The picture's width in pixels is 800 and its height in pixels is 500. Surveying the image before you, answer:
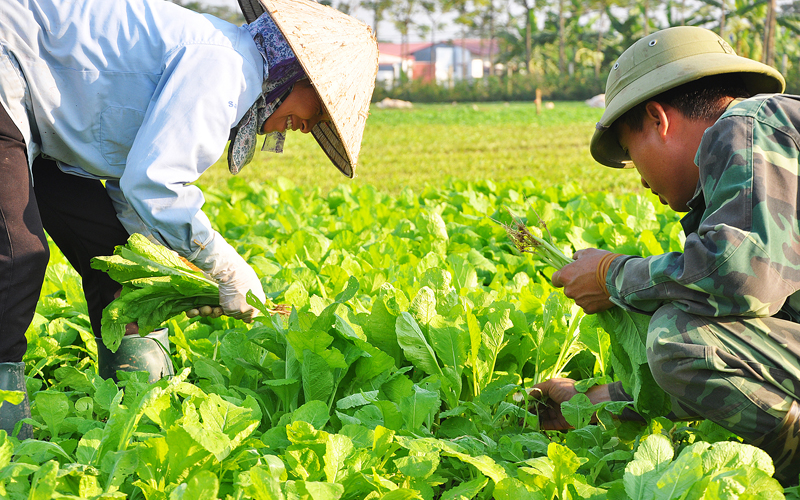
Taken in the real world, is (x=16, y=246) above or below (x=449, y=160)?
above

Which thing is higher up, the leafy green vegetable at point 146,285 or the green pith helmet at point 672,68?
the green pith helmet at point 672,68

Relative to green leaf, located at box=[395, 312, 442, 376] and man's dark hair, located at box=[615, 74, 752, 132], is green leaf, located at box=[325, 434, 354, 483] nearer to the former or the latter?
green leaf, located at box=[395, 312, 442, 376]

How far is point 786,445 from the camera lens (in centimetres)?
161

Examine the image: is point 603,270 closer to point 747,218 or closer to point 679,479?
point 747,218

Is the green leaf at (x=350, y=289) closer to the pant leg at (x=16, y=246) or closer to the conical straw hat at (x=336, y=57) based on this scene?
the conical straw hat at (x=336, y=57)

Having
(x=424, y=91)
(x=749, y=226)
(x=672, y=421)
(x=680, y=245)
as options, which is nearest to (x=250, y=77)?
(x=749, y=226)

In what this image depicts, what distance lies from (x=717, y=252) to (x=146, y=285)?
142 cm

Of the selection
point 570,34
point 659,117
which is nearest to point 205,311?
point 659,117

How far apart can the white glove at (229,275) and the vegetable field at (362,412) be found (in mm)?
101

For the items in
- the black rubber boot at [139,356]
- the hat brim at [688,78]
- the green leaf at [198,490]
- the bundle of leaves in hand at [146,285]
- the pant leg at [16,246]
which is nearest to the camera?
the green leaf at [198,490]

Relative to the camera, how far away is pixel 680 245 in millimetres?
3377

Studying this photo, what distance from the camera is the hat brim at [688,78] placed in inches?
68.7

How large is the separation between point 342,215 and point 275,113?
2.27m

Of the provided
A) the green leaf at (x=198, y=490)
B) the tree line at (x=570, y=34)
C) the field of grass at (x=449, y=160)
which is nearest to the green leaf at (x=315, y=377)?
the green leaf at (x=198, y=490)
